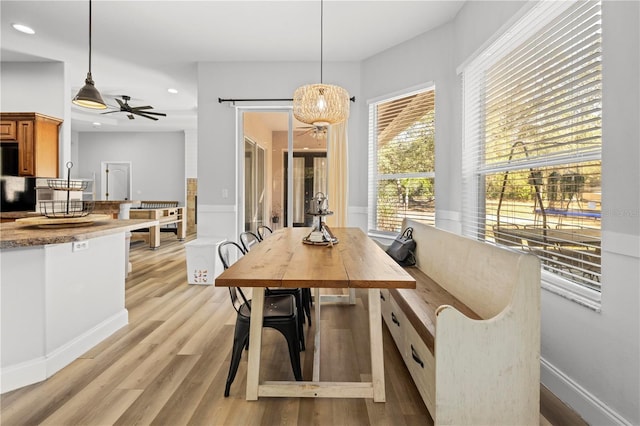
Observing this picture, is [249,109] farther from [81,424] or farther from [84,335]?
[81,424]

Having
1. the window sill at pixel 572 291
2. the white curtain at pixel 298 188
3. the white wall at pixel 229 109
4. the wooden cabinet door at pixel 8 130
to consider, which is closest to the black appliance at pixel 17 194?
the wooden cabinet door at pixel 8 130

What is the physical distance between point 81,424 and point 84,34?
159 inches

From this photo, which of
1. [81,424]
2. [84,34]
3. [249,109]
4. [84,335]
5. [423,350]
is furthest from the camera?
[249,109]

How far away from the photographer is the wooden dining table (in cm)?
137

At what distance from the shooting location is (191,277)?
4062 millimetres

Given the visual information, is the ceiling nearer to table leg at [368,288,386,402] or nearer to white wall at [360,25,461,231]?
white wall at [360,25,461,231]

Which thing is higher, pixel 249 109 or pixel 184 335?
pixel 249 109

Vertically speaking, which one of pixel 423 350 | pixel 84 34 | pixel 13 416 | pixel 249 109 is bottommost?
pixel 13 416

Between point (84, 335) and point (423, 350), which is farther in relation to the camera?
point (84, 335)

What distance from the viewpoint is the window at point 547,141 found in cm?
171

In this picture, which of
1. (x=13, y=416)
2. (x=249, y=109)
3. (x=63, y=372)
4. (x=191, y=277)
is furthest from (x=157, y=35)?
(x=13, y=416)

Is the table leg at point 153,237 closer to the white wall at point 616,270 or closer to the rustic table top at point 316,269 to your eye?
the rustic table top at point 316,269

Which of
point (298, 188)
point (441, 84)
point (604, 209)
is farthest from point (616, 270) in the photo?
point (298, 188)

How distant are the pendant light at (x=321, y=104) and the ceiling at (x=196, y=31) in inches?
43.3
